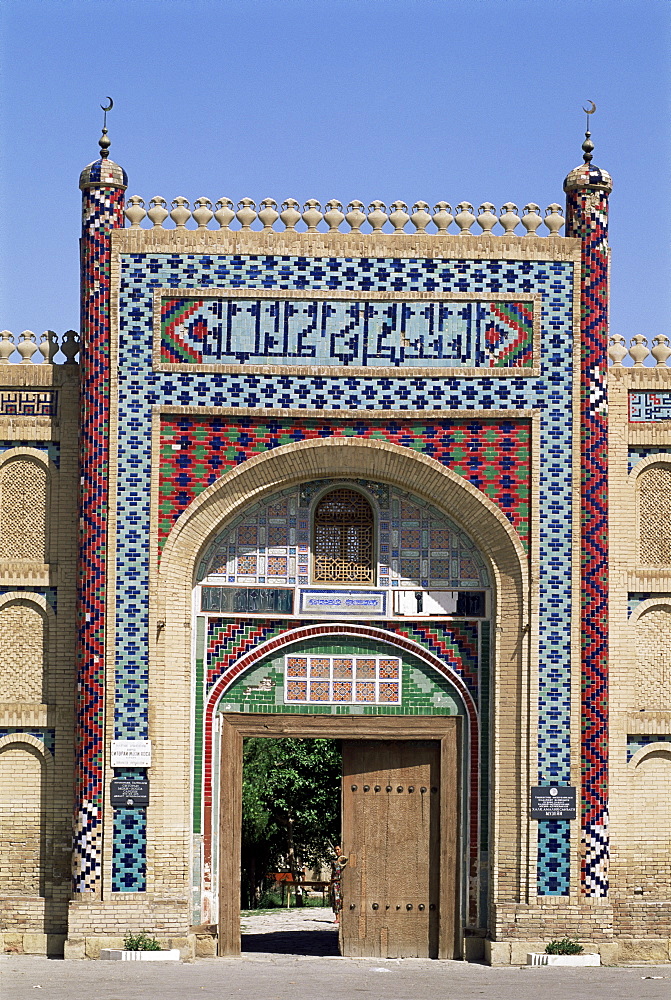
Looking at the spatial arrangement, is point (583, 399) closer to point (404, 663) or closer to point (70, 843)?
point (404, 663)

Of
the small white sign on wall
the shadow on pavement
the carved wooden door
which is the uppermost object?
the small white sign on wall

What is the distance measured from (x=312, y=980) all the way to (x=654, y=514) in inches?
234

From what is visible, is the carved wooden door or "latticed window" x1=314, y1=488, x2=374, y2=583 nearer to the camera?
the carved wooden door

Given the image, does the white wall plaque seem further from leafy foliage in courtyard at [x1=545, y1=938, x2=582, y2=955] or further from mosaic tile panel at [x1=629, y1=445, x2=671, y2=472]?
leafy foliage in courtyard at [x1=545, y1=938, x2=582, y2=955]

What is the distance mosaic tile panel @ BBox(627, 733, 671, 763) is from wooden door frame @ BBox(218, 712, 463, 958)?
1764mm

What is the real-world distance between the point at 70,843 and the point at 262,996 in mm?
3229

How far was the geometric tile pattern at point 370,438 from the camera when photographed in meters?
16.6

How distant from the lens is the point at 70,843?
16688 millimetres

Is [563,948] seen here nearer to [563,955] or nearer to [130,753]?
[563,955]

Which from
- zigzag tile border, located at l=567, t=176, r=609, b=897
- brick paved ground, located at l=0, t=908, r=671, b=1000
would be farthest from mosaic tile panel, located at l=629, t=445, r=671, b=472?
brick paved ground, located at l=0, t=908, r=671, b=1000

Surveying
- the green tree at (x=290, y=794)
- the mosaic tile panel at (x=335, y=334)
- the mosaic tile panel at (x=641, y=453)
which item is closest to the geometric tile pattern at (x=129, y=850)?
the mosaic tile panel at (x=335, y=334)

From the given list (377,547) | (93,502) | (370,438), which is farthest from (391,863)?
(93,502)

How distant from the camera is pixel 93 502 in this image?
16516 mm

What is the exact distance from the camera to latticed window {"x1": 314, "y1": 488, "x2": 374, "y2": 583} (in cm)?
1709
